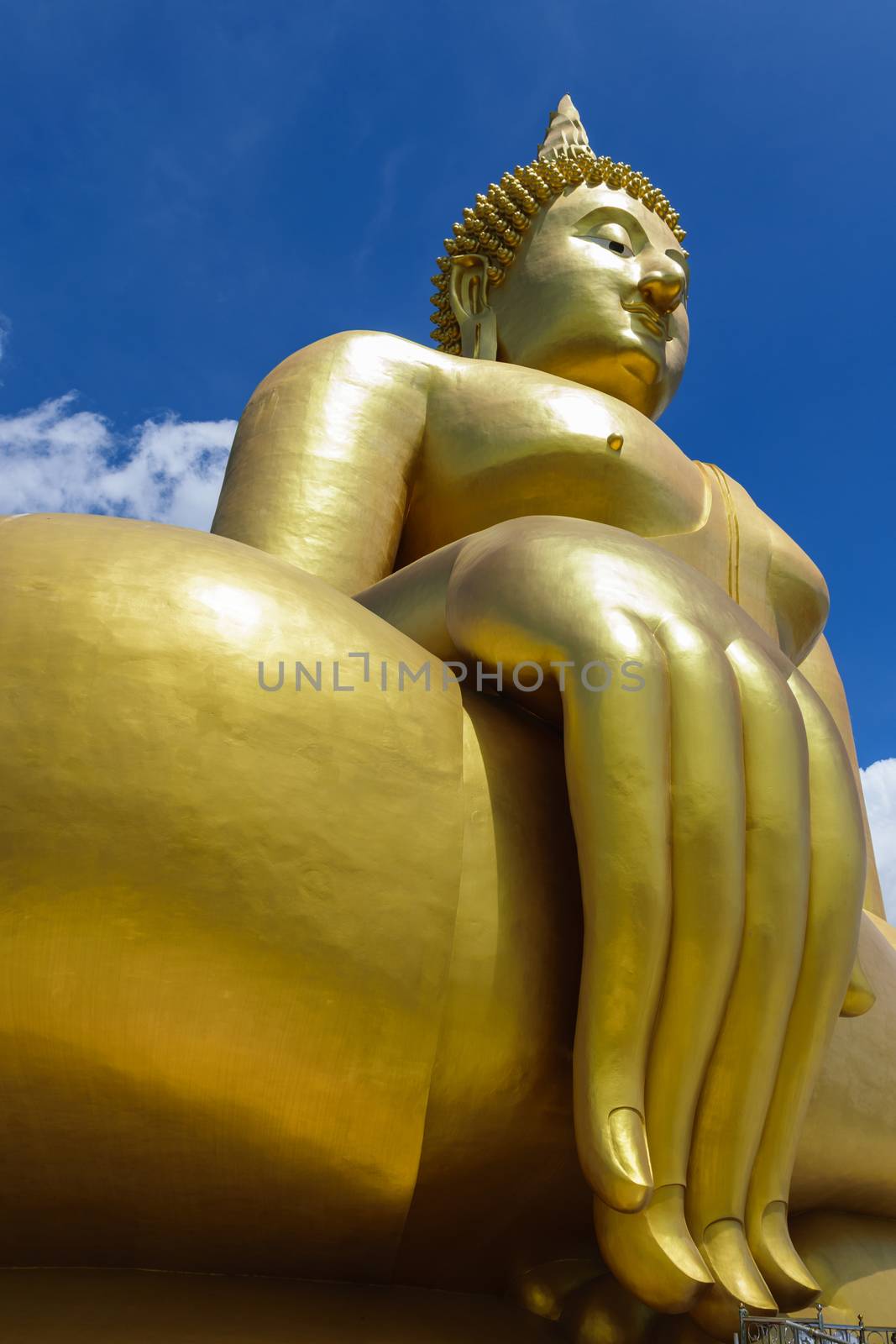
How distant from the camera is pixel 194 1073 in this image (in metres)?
1.63

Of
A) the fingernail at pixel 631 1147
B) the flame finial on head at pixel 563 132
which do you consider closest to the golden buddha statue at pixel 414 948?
the fingernail at pixel 631 1147

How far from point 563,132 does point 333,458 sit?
247cm

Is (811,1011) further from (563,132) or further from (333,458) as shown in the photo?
(563,132)

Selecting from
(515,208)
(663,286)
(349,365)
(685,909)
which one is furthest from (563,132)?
(685,909)

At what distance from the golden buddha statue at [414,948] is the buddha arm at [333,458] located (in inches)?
40.2

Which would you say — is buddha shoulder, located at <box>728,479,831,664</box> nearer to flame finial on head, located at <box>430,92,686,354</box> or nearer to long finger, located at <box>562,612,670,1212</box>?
flame finial on head, located at <box>430,92,686,354</box>

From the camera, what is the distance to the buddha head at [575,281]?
4129 mm

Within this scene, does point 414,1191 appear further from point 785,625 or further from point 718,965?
point 785,625

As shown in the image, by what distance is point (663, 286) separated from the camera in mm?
4074

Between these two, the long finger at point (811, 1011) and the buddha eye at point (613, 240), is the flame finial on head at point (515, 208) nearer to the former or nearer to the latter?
the buddha eye at point (613, 240)

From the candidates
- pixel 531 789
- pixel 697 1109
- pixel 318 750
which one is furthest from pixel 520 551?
pixel 697 1109

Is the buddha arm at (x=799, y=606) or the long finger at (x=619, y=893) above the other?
the buddha arm at (x=799, y=606)

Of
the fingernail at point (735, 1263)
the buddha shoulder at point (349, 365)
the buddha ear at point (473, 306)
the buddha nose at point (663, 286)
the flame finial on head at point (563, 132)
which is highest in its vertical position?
the flame finial on head at point (563, 132)

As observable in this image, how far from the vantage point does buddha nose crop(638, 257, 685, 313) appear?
4074 millimetres
